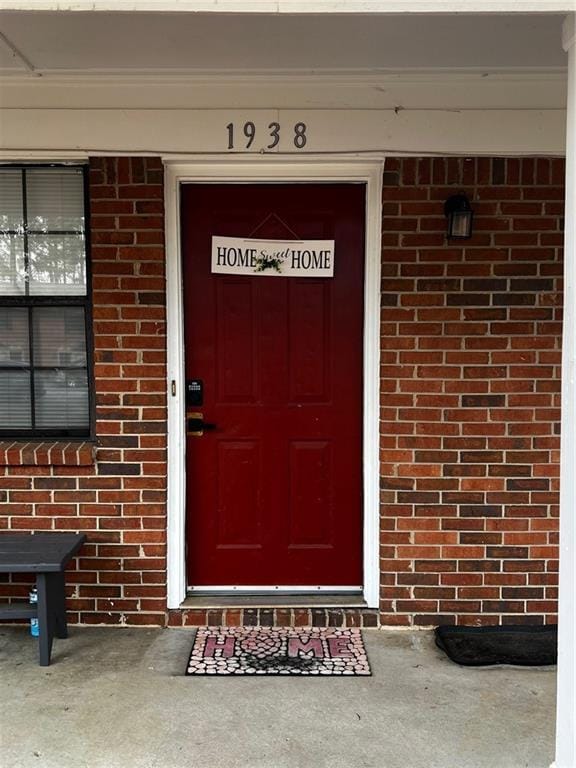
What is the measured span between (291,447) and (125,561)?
108 cm

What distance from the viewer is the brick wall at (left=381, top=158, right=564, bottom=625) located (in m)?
3.33

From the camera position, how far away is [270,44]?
2.80 meters

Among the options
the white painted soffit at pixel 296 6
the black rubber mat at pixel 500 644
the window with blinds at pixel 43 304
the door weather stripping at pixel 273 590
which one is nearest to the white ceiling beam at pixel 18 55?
the window with blinds at pixel 43 304

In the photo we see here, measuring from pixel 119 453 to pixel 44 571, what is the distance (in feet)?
2.29

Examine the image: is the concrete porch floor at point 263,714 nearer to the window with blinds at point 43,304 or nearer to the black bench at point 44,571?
the black bench at point 44,571

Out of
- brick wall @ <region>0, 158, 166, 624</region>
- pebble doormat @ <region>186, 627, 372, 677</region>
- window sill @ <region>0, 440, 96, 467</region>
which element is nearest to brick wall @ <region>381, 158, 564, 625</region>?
pebble doormat @ <region>186, 627, 372, 677</region>

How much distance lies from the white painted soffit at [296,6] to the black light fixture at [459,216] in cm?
127

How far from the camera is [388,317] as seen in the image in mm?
3369

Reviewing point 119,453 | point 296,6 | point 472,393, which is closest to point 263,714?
point 119,453

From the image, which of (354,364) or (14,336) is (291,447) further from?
(14,336)

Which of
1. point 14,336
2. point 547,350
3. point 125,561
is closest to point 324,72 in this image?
point 547,350

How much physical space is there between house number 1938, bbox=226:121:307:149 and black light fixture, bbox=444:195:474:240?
2.67 ft

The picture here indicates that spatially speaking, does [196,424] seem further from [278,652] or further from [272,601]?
[278,652]

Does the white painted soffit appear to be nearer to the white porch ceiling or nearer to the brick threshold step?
the white porch ceiling
